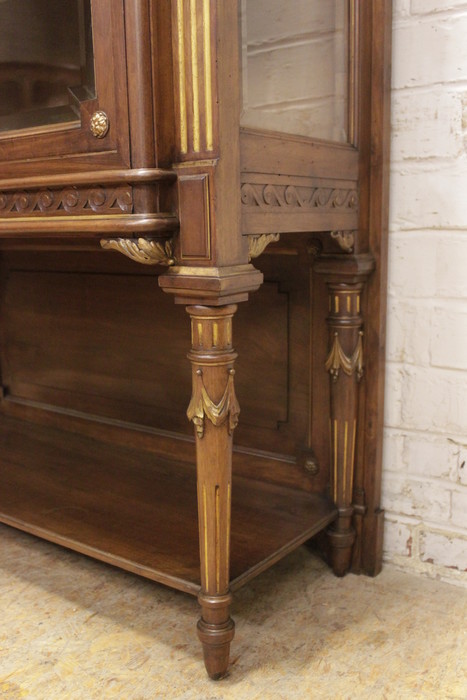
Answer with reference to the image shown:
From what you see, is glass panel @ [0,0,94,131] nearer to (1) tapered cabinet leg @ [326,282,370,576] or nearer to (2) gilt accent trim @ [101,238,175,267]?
(2) gilt accent trim @ [101,238,175,267]

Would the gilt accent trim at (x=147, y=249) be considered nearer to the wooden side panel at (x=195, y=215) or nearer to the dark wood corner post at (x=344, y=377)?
the wooden side panel at (x=195, y=215)

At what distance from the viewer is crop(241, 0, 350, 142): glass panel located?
112 cm

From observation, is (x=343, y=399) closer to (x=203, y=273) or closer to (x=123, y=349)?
(x=203, y=273)

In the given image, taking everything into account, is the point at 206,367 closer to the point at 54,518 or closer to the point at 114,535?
the point at 114,535

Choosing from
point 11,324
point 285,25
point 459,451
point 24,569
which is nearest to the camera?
point 285,25

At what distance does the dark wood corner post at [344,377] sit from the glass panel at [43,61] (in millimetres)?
560

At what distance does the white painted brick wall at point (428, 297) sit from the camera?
1.36m

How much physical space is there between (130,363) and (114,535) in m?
0.57

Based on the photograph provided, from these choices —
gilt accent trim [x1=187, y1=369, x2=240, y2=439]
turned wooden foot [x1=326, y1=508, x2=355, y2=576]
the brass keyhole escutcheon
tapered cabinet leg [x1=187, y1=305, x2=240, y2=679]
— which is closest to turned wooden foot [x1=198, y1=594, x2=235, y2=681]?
tapered cabinet leg [x1=187, y1=305, x2=240, y2=679]

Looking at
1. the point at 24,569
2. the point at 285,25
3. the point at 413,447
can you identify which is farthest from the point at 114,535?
the point at 285,25

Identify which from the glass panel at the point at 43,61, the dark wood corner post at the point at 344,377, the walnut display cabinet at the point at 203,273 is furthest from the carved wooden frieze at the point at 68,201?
the dark wood corner post at the point at 344,377

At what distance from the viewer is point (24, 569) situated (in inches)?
61.1

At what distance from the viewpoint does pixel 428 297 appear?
1425 mm

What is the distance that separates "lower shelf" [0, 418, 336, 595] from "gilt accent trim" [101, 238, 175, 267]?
527 mm
